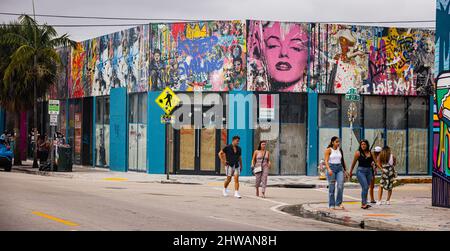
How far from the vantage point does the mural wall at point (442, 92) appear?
20.2 m

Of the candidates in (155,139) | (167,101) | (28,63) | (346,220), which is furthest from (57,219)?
(28,63)

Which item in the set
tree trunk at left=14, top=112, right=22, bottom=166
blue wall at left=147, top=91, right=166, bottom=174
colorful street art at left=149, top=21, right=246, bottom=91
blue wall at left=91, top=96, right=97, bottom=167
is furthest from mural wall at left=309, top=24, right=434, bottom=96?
tree trunk at left=14, top=112, right=22, bottom=166

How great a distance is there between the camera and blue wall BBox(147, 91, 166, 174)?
36625mm

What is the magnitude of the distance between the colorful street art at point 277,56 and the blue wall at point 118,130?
7.22 m

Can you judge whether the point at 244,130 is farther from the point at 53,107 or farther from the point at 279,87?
the point at 53,107

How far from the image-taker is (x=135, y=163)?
3834 cm

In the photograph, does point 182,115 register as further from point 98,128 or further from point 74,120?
point 74,120

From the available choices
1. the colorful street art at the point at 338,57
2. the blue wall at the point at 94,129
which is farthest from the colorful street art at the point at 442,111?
the blue wall at the point at 94,129

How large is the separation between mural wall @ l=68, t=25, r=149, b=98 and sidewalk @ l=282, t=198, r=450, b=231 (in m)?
17.4

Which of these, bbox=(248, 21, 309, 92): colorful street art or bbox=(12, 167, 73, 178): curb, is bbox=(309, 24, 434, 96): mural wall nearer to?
bbox=(248, 21, 309, 92): colorful street art

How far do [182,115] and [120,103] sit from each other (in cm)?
456

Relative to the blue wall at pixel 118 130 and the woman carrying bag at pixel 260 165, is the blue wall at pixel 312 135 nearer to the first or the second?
the blue wall at pixel 118 130

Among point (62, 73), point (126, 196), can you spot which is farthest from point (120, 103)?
point (126, 196)

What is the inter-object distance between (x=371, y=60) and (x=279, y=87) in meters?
4.78
